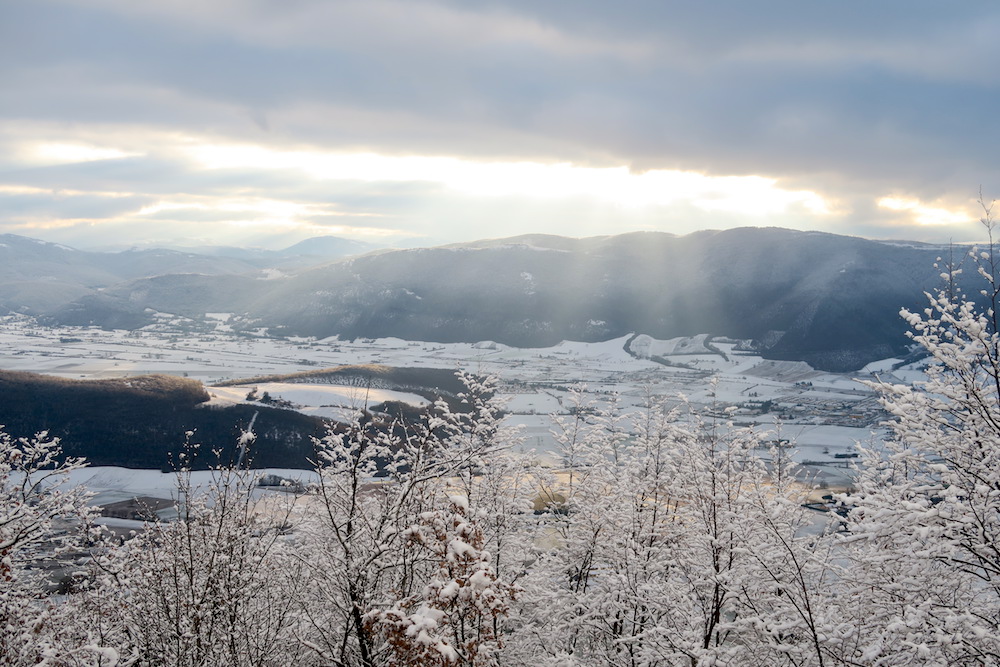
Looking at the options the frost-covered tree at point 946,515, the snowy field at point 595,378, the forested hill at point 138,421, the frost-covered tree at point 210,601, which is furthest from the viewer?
the snowy field at point 595,378

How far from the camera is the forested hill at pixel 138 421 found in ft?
248

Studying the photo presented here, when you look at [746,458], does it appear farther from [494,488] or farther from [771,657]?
[494,488]

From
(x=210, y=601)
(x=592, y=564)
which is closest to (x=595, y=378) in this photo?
(x=592, y=564)

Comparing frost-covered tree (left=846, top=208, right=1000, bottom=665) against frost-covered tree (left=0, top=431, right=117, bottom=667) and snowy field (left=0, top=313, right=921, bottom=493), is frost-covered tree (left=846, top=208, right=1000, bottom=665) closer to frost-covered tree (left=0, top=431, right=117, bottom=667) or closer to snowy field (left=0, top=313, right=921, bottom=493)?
frost-covered tree (left=0, top=431, right=117, bottom=667)

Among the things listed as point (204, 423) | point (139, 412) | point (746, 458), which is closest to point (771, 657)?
point (746, 458)

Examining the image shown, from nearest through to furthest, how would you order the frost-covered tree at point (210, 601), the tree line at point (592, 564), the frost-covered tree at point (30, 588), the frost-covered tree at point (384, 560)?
the frost-covered tree at point (384, 560) < the tree line at point (592, 564) < the frost-covered tree at point (30, 588) < the frost-covered tree at point (210, 601)

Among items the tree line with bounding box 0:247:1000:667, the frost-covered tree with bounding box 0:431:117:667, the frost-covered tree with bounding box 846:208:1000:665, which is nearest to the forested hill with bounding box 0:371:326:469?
the frost-covered tree with bounding box 0:431:117:667

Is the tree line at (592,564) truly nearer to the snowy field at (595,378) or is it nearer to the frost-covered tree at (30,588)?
the frost-covered tree at (30,588)

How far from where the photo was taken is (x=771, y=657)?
1099 cm

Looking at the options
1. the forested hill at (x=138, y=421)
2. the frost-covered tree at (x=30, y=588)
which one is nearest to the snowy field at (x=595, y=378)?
the forested hill at (x=138, y=421)

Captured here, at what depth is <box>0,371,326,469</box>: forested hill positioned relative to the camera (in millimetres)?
75688

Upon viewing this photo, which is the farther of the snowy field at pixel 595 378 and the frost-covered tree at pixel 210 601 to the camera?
the snowy field at pixel 595 378

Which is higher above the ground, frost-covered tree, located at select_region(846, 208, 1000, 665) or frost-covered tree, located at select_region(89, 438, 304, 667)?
frost-covered tree, located at select_region(846, 208, 1000, 665)

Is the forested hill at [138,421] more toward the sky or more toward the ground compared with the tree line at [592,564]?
more toward the ground
